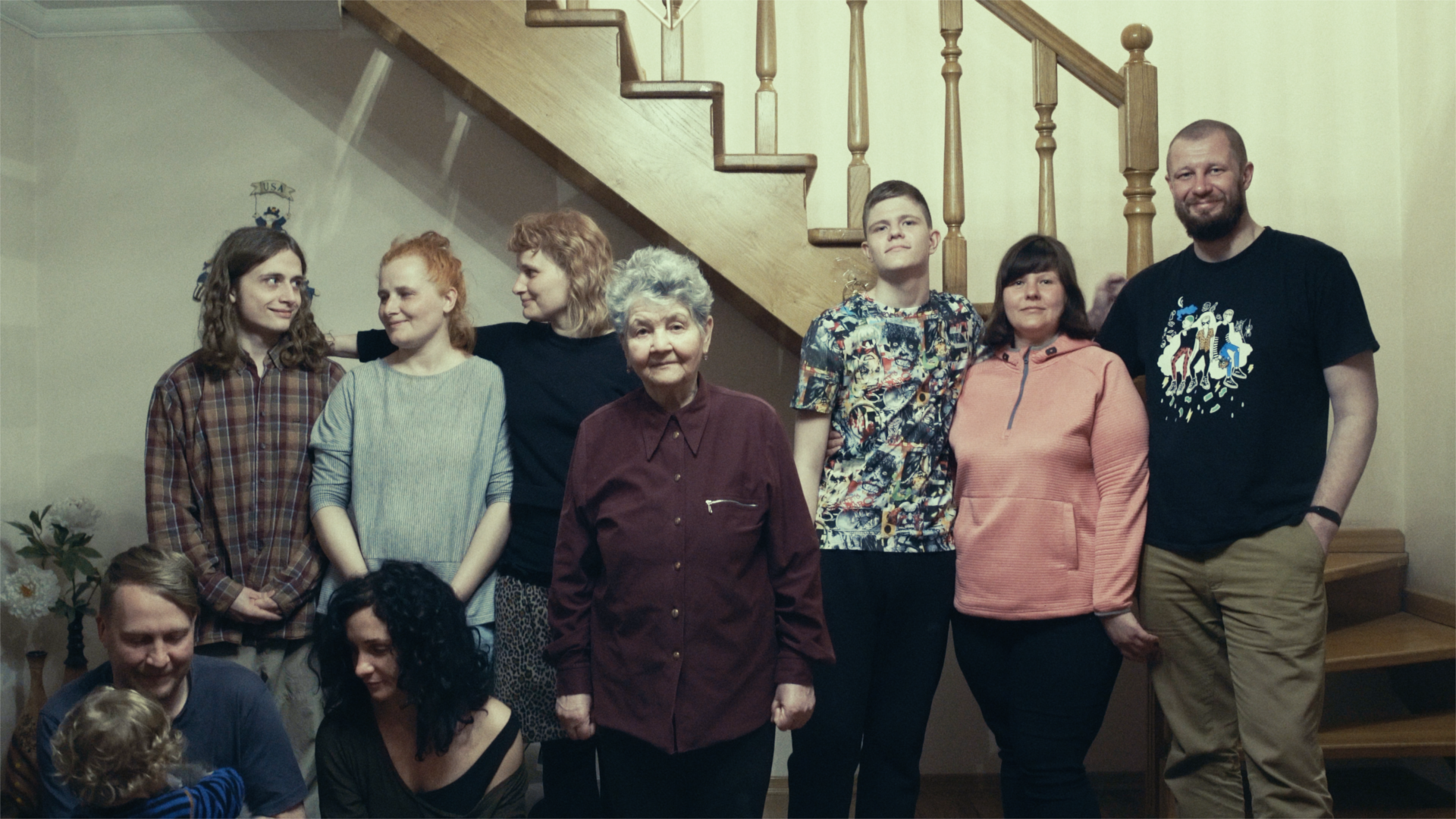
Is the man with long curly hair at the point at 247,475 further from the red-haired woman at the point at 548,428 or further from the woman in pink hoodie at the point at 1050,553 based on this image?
the woman in pink hoodie at the point at 1050,553

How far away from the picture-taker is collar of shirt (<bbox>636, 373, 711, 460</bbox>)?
5.51ft

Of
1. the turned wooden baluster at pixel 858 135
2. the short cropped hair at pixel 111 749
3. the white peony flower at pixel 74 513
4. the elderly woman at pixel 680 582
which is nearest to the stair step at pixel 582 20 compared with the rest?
the turned wooden baluster at pixel 858 135

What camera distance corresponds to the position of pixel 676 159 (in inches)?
99.2

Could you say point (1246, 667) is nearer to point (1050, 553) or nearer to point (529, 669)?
point (1050, 553)

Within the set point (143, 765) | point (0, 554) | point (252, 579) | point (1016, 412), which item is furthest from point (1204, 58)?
point (0, 554)

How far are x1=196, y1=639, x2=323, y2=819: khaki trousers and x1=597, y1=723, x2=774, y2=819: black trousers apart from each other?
803mm

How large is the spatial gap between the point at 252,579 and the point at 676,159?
1.27m

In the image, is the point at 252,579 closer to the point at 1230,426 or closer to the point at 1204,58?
the point at 1230,426

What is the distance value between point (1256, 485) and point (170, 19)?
3053mm

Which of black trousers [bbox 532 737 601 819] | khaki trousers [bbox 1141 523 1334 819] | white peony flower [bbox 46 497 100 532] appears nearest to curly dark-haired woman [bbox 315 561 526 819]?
black trousers [bbox 532 737 601 819]

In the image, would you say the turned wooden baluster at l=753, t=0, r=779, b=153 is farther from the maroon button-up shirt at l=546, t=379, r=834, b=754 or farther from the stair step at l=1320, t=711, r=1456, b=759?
the stair step at l=1320, t=711, r=1456, b=759

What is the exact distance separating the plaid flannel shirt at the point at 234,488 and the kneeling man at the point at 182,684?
0.28 metres

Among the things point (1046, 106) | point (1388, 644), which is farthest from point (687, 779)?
point (1388, 644)

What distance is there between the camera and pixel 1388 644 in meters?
2.73
